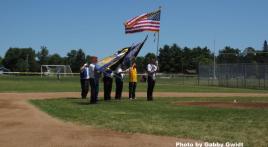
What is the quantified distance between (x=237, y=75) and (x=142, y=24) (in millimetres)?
Answer: 30150

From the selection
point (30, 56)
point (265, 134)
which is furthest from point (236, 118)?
point (30, 56)

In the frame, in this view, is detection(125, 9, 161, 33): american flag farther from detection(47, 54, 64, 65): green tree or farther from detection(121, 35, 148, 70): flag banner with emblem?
detection(47, 54, 64, 65): green tree

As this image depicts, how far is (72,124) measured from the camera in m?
11.8

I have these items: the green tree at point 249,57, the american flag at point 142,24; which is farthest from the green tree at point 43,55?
the american flag at point 142,24

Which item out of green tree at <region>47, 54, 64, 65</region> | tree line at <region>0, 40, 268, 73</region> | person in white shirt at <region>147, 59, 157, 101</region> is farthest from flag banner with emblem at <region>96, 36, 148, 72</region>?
green tree at <region>47, 54, 64, 65</region>

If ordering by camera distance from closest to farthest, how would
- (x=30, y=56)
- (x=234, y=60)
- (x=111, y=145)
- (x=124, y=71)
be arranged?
(x=111, y=145), (x=124, y=71), (x=234, y=60), (x=30, y=56)

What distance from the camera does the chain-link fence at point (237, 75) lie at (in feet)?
160

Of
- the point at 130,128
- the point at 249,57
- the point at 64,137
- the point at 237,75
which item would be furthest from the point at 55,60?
the point at 64,137

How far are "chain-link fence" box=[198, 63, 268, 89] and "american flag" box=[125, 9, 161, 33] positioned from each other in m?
26.7

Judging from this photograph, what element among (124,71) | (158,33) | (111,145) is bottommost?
(111,145)

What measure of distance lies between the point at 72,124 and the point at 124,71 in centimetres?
986

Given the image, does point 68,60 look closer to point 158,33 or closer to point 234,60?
point 234,60

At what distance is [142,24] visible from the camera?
23016mm

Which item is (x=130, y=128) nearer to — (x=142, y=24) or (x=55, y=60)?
(x=142, y=24)
